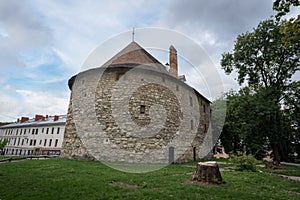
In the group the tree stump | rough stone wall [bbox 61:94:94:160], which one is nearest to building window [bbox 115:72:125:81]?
rough stone wall [bbox 61:94:94:160]

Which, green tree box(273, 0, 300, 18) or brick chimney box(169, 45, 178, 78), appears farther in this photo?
brick chimney box(169, 45, 178, 78)

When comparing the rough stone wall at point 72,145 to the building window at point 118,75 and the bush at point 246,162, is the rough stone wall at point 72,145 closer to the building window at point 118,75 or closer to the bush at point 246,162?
the building window at point 118,75

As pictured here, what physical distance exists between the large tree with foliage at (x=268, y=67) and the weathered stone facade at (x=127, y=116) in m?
7.21

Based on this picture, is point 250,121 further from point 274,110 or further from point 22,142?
point 22,142

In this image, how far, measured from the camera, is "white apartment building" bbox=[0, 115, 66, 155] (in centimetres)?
2995

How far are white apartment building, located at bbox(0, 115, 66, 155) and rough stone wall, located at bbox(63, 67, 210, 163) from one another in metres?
16.6

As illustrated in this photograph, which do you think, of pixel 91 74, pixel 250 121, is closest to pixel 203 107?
pixel 250 121

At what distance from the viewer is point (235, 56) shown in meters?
19.0

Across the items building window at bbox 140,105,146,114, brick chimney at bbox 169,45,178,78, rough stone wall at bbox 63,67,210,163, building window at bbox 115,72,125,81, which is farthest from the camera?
brick chimney at bbox 169,45,178,78

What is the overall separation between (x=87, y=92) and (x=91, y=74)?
4.63 feet

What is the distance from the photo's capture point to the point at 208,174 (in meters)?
6.57

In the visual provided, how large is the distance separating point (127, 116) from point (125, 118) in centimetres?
19

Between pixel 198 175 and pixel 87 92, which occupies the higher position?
pixel 87 92

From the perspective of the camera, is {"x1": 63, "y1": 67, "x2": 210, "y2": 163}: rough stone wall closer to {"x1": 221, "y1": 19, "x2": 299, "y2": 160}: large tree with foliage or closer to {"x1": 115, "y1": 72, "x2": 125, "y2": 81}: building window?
{"x1": 115, "y1": 72, "x2": 125, "y2": 81}: building window
